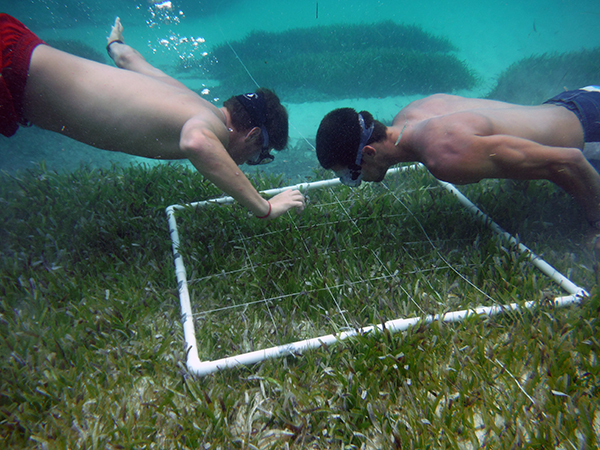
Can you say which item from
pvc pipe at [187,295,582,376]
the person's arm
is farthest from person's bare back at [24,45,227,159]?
pvc pipe at [187,295,582,376]

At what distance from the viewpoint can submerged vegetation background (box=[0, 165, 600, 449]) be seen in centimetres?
162

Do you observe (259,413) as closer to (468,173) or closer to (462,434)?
(462,434)

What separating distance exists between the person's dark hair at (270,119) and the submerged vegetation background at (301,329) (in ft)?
2.83

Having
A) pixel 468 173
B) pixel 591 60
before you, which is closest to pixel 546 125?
pixel 468 173

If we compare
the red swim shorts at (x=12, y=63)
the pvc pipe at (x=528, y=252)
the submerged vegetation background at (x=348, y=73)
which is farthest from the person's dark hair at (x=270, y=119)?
the submerged vegetation background at (x=348, y=73)

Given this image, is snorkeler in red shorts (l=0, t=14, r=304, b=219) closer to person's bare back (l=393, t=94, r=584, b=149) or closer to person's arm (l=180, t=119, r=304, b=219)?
person's arm (l=180, t=119, r=304, b=219)

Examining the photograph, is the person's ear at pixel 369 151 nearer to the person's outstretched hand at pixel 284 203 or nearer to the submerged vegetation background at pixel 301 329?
the person's outstretched hand at pixel 284 203

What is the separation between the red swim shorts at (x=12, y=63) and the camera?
2.15 metres

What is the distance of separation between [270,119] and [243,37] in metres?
15.2

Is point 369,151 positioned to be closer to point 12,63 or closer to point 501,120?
point 501,120

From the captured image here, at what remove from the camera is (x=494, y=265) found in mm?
2586

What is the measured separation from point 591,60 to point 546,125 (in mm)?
10720

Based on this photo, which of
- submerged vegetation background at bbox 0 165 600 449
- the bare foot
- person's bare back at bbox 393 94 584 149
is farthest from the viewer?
the bare foot

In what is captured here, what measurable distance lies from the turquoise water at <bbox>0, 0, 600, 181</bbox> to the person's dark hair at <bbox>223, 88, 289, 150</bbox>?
295 cm
